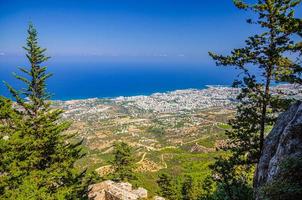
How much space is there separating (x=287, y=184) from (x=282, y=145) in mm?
3693

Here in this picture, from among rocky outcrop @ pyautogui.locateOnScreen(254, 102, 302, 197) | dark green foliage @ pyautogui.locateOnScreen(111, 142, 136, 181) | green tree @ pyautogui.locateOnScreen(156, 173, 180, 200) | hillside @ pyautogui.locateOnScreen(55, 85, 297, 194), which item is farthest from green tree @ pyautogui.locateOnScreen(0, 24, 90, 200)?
hillside @ pyautogui.locateOnScreen(55, 85, 297, 194)

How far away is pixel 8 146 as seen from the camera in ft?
47.1

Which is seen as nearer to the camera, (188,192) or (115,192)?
(115,192)

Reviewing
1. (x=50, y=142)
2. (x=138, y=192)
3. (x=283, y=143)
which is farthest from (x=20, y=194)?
(x=138, y=192)

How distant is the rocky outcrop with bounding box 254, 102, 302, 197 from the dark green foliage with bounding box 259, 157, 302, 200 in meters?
0.50

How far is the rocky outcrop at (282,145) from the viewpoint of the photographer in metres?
10.3

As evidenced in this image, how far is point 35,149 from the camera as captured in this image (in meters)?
18.7

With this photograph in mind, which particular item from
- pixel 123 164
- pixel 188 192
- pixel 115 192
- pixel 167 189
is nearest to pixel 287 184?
pixel 115 192

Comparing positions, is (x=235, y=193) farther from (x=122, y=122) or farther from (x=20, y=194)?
(x=122, y=122)

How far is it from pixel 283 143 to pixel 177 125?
574 feet

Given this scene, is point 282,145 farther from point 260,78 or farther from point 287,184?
point 260,78

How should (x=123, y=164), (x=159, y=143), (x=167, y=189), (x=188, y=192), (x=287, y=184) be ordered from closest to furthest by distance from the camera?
1. (x=287, y=184)
2. (x=123, y=164)
3. (x=188, y=192)
4. (x=167, y=189)
5. (x=159, y=143)

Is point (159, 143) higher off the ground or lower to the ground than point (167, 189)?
lower

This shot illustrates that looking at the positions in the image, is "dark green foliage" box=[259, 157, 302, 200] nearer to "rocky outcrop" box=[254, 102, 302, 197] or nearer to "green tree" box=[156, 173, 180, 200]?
"rocky outcrop" box=[254, 102, 302, 197]
